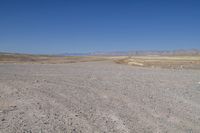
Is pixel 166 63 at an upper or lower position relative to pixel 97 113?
lower

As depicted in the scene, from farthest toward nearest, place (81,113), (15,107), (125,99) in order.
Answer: (125,99) < (15,107) < (81,113)

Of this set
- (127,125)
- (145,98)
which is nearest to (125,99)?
(145,98)

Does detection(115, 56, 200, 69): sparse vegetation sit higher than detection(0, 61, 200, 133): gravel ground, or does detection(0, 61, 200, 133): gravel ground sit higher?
detection(0, 61, 200, 133): gravel ground

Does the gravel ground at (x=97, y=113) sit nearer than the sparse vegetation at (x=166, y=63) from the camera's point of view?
Yes

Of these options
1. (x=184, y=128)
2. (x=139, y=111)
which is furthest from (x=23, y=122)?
(x=184, y=128)

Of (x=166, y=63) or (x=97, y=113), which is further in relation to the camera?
(x=166, y=63)

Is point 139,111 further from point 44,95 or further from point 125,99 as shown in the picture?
point 44,95

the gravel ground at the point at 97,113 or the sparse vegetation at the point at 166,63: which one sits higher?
the gravel ground at the point at 97,113

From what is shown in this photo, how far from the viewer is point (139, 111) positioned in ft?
29.9

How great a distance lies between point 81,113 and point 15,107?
2519 millimetres

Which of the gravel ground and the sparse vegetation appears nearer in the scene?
the gravel ground

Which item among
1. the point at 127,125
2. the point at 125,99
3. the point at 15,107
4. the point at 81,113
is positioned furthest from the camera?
the point at 125,99

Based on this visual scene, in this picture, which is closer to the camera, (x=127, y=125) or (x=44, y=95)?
(x=127, y=125)

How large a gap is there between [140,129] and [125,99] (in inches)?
166
